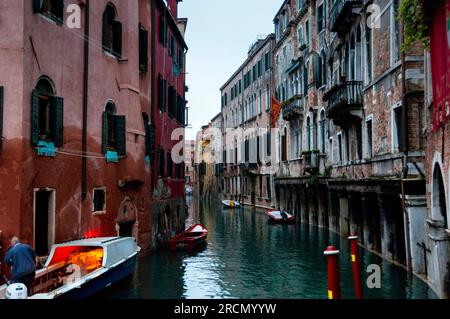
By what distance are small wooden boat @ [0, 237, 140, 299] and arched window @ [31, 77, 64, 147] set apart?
2.64 metres

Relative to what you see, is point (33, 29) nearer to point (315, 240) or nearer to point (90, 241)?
point (90, 241)

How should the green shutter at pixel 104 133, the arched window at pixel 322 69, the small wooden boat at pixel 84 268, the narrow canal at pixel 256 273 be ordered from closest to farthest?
the small wooden boat at pixel 84 268 → the narrow canal at pixel 256 273 → the green shutter at pixel 104 133 → the arched window at pixel 322 69

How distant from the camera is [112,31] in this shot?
16266 mm

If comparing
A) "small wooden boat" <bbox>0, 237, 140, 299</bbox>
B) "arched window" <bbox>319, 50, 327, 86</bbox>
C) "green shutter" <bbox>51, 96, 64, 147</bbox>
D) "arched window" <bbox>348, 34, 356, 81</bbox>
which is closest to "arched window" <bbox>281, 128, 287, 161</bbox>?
"arched window" <bbox>319, 50, 327, 86</bbox>

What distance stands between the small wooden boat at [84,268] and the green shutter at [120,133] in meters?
3.12

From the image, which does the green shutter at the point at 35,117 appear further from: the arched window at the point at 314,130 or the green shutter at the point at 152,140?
the arched window at the point at 314,130

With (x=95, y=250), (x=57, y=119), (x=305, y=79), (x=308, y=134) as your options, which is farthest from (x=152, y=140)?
(x=305, y=79)

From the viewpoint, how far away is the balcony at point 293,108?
32.6m

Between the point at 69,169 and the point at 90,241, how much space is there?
1.95 metres

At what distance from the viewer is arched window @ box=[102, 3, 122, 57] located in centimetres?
1600

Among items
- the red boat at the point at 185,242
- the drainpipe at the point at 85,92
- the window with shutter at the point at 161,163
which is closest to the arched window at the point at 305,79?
the window with shutter at the point at 161,163

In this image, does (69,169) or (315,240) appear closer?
(69,169)

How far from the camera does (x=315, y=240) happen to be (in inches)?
957

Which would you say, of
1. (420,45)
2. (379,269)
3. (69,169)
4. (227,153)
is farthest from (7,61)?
(227,153)
